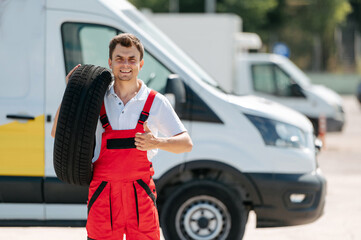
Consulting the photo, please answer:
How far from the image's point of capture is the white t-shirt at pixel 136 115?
3441 millimetres

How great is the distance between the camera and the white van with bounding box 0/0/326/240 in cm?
519

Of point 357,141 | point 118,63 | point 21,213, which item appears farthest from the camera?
point 357,141

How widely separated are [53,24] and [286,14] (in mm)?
41105

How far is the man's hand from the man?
0.09 m

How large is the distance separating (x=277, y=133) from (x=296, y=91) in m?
7.81

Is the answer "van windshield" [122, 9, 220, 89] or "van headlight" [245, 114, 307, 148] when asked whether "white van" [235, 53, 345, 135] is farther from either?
"van headlight" [245, 114, 307, 148]

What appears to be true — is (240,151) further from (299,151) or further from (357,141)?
(357,141)

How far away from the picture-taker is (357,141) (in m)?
15.1

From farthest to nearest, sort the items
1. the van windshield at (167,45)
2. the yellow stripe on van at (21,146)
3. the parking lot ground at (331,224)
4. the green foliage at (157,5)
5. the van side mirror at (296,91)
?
the green foliage at (157,5) → the van side mirror at (296,91) → the parking lot ground at (331,224) → the van windshield at (167,45) → the yellow stripe on van at (21,146)

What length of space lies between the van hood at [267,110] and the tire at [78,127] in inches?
82.5

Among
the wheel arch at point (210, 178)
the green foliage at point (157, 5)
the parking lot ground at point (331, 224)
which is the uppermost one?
the green foliage at point (157, 5)

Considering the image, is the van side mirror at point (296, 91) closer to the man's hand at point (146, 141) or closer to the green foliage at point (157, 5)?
the man's hand at point (146, 141)

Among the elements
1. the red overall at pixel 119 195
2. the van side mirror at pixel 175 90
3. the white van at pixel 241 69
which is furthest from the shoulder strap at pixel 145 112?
the white van at pixel 241 69

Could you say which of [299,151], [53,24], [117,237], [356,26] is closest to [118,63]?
[117,237]
